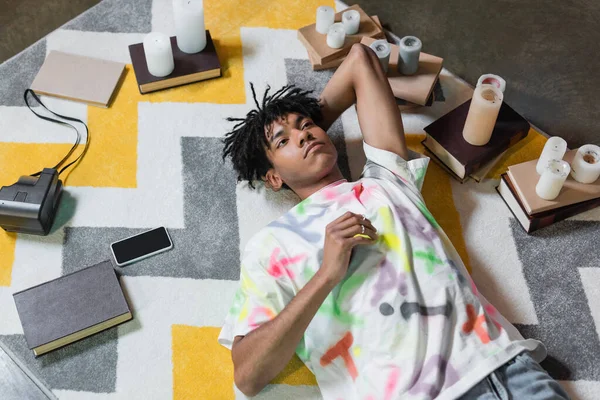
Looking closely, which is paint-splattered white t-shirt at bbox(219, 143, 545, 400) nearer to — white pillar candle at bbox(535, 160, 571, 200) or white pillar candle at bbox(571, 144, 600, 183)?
white pillar candle at bbox(535, 160, 571, 200)

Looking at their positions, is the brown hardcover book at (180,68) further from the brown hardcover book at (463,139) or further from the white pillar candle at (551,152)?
the white pillar candle at (551,152)

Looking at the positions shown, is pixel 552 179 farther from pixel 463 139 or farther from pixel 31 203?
pixel 31 203

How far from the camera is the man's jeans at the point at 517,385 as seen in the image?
1532mm

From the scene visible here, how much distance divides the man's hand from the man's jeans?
0.37m

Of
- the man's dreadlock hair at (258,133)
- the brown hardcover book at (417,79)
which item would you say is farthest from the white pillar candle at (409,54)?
the man's dreadlock hair at (258,133)

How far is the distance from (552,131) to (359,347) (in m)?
0.98

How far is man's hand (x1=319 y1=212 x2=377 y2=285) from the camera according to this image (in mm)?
1604

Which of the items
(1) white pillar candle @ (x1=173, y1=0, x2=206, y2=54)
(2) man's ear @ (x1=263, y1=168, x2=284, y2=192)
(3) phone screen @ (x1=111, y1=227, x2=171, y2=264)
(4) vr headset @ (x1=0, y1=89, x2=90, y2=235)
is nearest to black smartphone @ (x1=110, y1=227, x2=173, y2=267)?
(3) phone screen @ (x1=111, y1=227, x2=171, y2=264)

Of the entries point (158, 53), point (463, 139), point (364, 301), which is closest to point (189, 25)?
point (158, 53)

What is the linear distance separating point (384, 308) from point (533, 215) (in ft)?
1.92

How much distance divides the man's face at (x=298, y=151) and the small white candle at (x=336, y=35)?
1.74 feet

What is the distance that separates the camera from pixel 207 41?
2342mm

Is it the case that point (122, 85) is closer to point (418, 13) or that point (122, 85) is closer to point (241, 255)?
point (241, 255)

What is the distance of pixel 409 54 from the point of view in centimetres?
219
